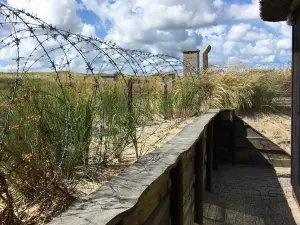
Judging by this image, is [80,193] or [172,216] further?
[172,216]

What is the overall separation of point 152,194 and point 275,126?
708cm

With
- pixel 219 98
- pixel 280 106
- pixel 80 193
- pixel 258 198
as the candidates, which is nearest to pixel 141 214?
pixel 80 193

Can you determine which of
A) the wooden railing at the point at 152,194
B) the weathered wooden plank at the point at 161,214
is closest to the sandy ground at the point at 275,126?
the wooden railing at the point at 152,194

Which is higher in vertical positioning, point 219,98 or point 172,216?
point 219,98

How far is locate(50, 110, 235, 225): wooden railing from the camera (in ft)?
6.04

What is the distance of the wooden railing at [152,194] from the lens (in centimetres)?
184

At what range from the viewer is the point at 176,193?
11.6 ft

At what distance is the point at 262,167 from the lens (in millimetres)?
8547

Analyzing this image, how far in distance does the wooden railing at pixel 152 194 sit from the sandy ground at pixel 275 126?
3873 millimetres

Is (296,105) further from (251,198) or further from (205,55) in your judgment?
(205,55)

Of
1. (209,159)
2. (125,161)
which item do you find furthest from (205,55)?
(125,161)

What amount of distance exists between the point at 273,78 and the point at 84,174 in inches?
344

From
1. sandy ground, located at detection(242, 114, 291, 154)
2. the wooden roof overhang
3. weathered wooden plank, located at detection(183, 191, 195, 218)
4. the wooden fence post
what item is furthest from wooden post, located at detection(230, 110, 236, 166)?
weathered wooden plank, located at detection(183, 191, 195, 218)

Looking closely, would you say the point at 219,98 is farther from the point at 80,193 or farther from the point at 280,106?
the point at 80,193
